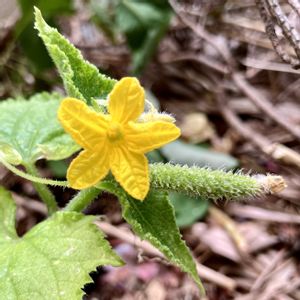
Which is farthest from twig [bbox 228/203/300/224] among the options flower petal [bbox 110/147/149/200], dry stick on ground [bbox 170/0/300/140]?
flower petal [bbox 110/147/149/200]

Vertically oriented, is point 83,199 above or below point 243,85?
above

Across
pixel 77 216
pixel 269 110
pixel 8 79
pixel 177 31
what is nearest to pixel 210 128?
pixel 269 110

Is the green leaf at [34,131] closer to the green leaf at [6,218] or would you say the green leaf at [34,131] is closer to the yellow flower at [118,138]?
the green leaf at [6,218]

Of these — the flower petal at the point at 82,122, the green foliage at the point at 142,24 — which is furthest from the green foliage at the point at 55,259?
the green foliage at the point at 142,24

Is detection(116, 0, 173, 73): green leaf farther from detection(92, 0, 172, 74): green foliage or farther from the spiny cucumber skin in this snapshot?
the spiny cucumber skin

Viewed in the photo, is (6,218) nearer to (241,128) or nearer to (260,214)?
(260,214)

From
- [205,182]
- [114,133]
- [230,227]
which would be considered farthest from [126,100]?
[230,227]

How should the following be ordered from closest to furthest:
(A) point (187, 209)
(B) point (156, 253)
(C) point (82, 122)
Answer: (C) point (82, 122) < (B) point (156, 253) < (A) point (187, 209)
